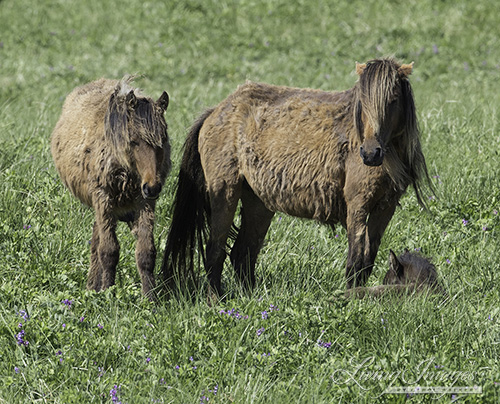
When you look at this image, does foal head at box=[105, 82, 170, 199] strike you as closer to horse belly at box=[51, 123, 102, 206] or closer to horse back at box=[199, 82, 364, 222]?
horse belly at box=[51, 123, 102, 206]

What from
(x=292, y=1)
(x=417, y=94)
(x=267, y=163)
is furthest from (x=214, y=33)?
(x=267, y=163)

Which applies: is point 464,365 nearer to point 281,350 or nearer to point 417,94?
point 281,350

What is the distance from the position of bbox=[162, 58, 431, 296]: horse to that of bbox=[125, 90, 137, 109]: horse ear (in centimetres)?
98

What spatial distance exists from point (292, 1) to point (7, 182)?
40.0 feet

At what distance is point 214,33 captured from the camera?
16953mm

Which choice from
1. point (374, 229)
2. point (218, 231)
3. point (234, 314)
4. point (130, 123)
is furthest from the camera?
point (218, 231)

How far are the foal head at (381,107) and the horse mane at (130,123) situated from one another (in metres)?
1.50

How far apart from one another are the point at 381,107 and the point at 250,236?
6.33 ft

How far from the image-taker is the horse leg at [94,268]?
6.32m

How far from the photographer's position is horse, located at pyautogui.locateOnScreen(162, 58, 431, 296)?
559cm

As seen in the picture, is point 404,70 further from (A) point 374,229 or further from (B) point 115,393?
(B) point 115,393

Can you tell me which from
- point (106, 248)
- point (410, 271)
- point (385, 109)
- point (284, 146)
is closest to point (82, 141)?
point (106, 248)

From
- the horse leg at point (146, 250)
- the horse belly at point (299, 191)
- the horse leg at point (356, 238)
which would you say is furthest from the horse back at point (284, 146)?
the horse leg at point (146, 250)

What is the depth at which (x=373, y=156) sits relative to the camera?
529 cm
